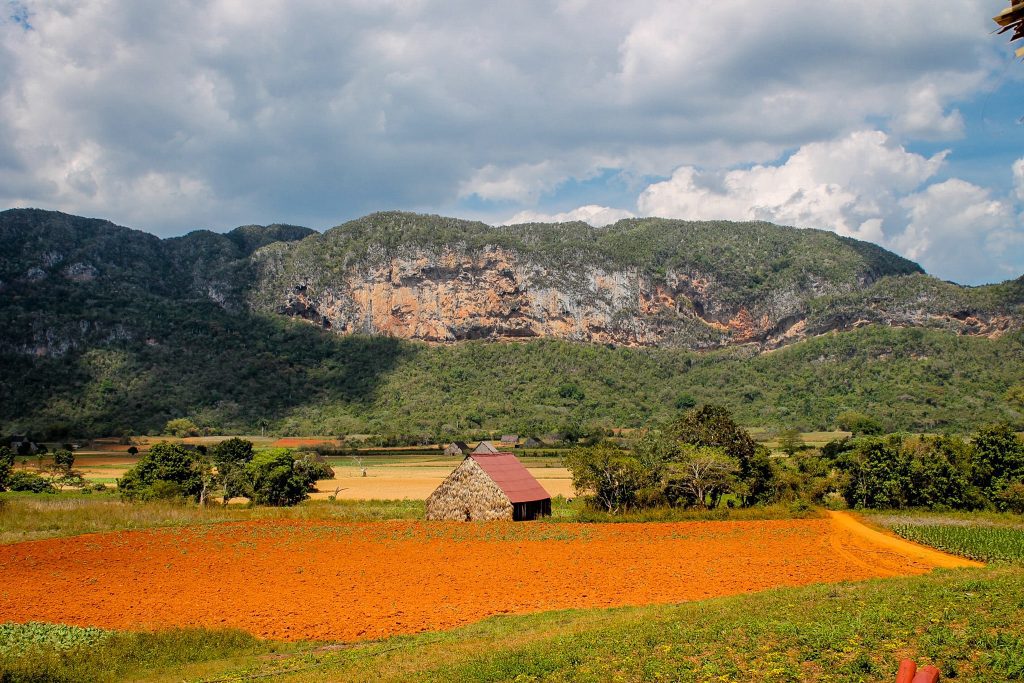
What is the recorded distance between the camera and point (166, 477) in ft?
155

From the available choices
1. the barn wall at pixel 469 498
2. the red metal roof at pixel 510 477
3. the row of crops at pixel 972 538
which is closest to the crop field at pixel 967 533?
the row of crops at pixel 972 538

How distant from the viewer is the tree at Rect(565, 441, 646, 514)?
126 ft

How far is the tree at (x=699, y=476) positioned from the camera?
3906 centimetres

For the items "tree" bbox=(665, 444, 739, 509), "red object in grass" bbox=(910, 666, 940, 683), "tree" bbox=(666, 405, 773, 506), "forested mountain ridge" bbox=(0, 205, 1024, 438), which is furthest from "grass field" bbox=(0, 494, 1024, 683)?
"forested mountain ridge" bbox=(0, 205, 1024, 438)

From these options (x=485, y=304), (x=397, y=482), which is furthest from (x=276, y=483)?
(x=485, y=304)

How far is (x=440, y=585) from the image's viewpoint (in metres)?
21.9

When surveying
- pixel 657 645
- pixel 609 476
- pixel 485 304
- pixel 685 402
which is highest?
pixel 485 304

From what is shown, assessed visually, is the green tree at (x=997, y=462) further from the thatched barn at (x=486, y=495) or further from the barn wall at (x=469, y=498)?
the barn wall at (x=469, y=498)

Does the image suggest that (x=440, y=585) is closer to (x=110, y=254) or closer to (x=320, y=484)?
(x=320, y=484)

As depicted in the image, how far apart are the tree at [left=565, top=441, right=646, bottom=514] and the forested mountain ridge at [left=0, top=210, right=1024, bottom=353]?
4192 inches

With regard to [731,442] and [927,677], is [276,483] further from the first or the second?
[927,677]

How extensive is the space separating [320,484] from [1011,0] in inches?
2336

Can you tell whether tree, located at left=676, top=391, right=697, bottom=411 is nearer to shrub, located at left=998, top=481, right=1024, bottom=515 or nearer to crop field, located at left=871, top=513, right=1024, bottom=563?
shrub, located at left=998, top=481, right=1024, bottom=515

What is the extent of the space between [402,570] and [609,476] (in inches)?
660
